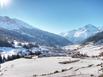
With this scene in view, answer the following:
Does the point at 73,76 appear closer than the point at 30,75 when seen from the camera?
Yes

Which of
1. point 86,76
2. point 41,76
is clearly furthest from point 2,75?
point 86,76

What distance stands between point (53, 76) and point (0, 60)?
3927 inches

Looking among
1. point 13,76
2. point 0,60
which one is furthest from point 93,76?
point 0,60

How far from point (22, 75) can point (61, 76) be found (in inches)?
482

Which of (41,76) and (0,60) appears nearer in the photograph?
(41,76)

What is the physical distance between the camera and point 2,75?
229 ft

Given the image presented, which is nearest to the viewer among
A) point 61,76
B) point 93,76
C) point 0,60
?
point 93,76

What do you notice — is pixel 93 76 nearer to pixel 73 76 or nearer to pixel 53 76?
pixel 73 76

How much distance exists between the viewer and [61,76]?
6084 centimetres

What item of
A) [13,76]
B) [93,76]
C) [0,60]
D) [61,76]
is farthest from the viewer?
[0,60]

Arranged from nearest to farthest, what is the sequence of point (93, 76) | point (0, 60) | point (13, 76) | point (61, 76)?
1. point (93, 76)
2. point (61, 76)
3. point (13, 76)
4. point (0, 60)

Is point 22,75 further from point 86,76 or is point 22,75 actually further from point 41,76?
point 86,76

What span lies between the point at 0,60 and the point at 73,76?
104 m

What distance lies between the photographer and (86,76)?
190 ft
